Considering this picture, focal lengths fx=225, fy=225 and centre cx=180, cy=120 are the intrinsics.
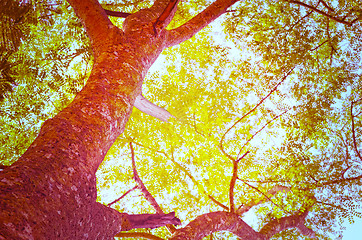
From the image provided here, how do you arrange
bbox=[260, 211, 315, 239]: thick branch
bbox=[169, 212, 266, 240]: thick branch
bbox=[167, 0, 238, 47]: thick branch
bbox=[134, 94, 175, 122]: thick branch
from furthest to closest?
bbox=[260, 211, 315, 239]: thick branch, bbox=[134, 94, 175, 122]: thick branch, bbox=[167, 0, 238, 47]: thick branch, bbox=[169, 212, 266, 240]: thick branch

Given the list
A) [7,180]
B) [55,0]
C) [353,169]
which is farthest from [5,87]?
[353,169]

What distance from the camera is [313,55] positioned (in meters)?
8.34

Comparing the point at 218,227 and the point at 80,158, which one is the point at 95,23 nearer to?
the point at 80,158

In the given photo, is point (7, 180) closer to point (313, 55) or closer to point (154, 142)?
point (154, 142)

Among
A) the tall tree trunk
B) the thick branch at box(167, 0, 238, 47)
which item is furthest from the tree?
the tall tree trunk

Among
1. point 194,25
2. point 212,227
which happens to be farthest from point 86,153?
point 194,25

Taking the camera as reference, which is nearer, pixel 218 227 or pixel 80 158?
pixel 80 158

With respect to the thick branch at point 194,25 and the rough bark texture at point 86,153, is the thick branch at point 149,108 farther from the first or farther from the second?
the rough bark texture at point 86,153

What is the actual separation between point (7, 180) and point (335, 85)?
1004 centimetres

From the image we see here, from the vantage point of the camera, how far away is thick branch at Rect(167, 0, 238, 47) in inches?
182

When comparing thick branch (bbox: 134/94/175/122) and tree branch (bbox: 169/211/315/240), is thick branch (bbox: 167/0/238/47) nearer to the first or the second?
thick branch (bbox: 134/94/175/122)

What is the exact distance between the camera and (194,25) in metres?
4.99

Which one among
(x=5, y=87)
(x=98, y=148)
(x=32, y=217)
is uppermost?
(x=5, y=87)

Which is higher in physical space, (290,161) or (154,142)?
(154,142)
